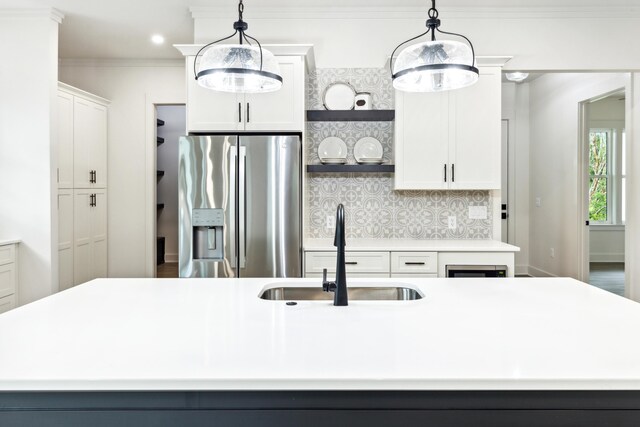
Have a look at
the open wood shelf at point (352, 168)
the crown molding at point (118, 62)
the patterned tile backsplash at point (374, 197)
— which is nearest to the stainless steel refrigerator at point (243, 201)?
the open wood shelf at point (352, 168)

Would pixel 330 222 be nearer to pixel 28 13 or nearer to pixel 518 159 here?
pixel 28 13

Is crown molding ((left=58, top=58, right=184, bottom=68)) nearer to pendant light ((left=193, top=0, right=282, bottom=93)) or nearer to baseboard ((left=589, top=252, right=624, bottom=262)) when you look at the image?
pendant light ((left=193, top=0, right=282, bottom=93))

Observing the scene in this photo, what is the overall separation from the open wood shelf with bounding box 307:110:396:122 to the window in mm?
5543

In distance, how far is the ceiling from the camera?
3641 mm

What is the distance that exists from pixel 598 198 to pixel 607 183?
0.92 ft

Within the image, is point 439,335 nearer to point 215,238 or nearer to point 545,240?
point 215,238

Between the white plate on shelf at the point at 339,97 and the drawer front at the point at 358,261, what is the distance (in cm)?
126

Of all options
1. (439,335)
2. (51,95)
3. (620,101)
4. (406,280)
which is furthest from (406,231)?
(620,101)

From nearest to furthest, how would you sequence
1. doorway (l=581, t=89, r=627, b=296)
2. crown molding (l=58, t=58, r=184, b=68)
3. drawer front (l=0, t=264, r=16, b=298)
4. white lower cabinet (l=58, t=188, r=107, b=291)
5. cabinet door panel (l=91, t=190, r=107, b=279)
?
drawer front (l=0, t=264, r=16, b=298)
white lower cabinet (l=58, t=188, r=107, b=291)
cabinet door panel (l=91, t=190, r=107, b=279)
crown molding (l=58, t=58, r=184, b=68)
doorway (l=581, t=89, r=627, b=296)

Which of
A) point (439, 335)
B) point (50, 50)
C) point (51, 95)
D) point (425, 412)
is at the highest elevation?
point (50, 50)

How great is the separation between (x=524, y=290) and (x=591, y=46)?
2.92 m

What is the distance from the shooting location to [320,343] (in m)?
1.22

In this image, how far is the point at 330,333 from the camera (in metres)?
1.31

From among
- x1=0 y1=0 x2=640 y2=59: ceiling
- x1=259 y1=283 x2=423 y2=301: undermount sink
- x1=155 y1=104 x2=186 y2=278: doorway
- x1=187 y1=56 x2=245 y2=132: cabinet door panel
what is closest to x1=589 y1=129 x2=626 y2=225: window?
x1=0 y1=0 x2=640 y2=59: ceiling
